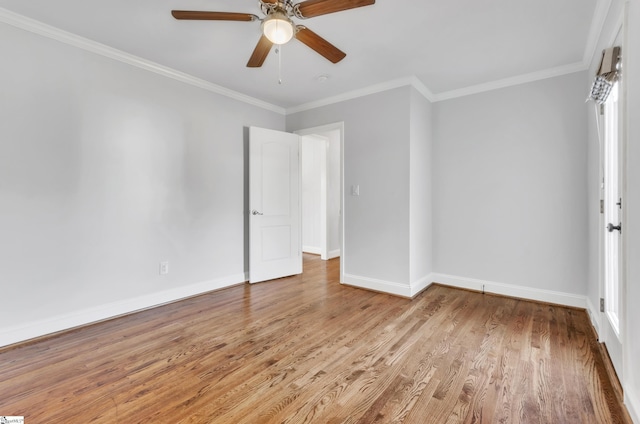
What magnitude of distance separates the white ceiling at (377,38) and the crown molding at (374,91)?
59mm

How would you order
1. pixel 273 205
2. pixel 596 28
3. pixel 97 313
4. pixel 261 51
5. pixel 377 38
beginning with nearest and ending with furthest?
pixel 261 51, pixel 596 28, pixel 377 38, pixel 97 313, pixel 273 205

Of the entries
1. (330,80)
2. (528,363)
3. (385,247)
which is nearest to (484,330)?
(528,363)

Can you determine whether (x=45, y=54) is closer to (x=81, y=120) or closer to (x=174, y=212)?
(x=81, y=120)

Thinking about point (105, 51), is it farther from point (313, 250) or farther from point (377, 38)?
point (313, 250)

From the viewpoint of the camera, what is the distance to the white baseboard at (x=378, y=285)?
3.36 metres

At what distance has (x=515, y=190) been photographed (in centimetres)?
331

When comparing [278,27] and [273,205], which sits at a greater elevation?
[278,27]

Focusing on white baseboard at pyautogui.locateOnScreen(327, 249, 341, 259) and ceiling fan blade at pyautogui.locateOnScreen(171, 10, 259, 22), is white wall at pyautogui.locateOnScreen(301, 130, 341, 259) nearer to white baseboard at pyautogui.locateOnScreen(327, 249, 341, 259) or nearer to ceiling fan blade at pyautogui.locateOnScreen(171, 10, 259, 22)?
white baseboard at pyautogui.locateOnScreen(327, 249, 341, 259)

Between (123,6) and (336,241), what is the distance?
183 inches

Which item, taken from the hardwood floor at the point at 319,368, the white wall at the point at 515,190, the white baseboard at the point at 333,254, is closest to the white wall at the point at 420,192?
the white wall at the point at 515,190

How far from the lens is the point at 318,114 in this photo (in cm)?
417

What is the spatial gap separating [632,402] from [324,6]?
262 cm

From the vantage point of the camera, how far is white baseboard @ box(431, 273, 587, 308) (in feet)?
9.89

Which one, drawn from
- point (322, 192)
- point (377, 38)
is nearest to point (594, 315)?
point (377, 38)
